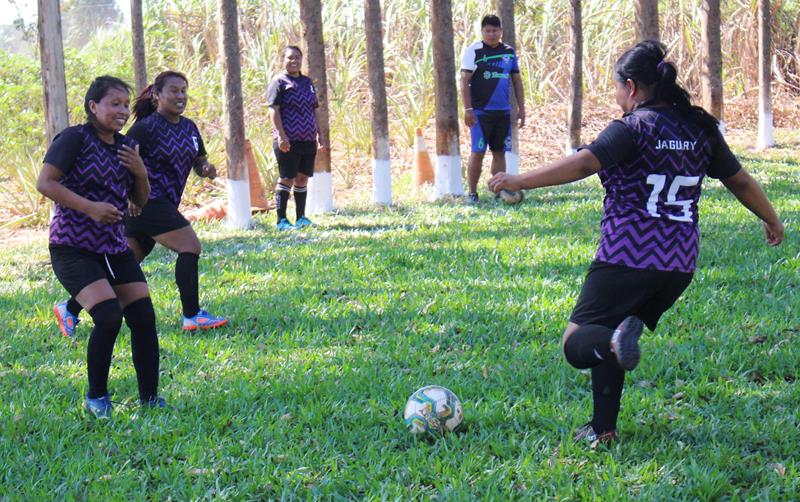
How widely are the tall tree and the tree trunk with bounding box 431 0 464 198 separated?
60.1 inches

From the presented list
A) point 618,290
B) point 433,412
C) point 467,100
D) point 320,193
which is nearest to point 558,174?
point 618,290

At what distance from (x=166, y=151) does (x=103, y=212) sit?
1.86 metres

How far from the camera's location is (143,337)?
192 inches

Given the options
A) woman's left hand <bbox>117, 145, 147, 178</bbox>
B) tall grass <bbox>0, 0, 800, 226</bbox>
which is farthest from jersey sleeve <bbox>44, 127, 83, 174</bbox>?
tall grass <bbox>0, 0, 800, 226</bbox>

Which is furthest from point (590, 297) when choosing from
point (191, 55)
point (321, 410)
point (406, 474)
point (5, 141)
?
point (191, 55)

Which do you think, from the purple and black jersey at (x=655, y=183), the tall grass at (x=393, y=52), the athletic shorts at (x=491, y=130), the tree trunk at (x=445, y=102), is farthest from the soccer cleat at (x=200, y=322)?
the tall grass at (x=393, y=52)

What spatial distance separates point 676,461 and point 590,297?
2.50 feet

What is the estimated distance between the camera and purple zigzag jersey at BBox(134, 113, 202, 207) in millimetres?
6453

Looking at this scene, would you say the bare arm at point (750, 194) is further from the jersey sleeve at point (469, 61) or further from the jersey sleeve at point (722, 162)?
the jersey sleeve at point (469, 61)

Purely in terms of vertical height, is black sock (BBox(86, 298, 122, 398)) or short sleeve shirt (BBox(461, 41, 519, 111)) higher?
short sleeve shirt (BBox(461, 41, 519, 111))

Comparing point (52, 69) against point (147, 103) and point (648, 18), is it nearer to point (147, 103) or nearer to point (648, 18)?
point (147, 103)

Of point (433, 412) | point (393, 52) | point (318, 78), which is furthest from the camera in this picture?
Answer: point (393, 52)

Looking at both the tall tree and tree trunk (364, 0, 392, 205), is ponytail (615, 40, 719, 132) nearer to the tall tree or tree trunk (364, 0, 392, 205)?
the tall tree

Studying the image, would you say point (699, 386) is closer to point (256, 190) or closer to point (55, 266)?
point (55, 266)
